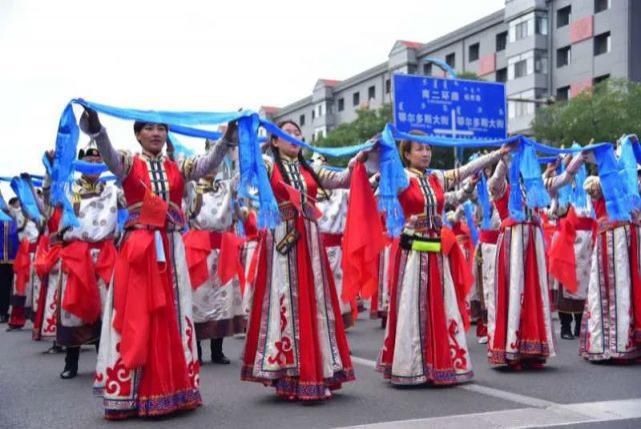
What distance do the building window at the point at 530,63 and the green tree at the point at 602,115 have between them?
1094cm

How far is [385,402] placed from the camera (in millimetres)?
5895

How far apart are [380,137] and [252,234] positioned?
5.64m

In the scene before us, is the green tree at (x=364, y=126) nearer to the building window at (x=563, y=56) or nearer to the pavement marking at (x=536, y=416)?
the building window at (x=563, y=56)

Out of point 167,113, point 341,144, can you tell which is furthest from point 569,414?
point 341,144

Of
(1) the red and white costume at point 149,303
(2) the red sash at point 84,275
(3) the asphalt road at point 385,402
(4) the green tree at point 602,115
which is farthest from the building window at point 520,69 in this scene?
(1) the red and white costume at point 149,303

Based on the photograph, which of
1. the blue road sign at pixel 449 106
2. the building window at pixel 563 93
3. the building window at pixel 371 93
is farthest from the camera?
the building window at pixel 371 93

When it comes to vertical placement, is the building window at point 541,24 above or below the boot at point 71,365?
above

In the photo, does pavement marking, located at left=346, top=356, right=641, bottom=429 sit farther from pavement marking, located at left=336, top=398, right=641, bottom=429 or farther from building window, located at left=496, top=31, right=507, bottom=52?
building window, located at left=496, top=31, right=507, bottom=52

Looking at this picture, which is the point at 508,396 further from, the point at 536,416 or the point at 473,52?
the point at 473,52

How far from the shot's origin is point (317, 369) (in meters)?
5.91

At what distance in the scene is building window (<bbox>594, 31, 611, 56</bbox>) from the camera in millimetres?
35781

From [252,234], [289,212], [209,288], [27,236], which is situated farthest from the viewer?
[27,236]

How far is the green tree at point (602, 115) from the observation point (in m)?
27.0

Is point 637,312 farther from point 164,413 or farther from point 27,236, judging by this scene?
point 27,236
